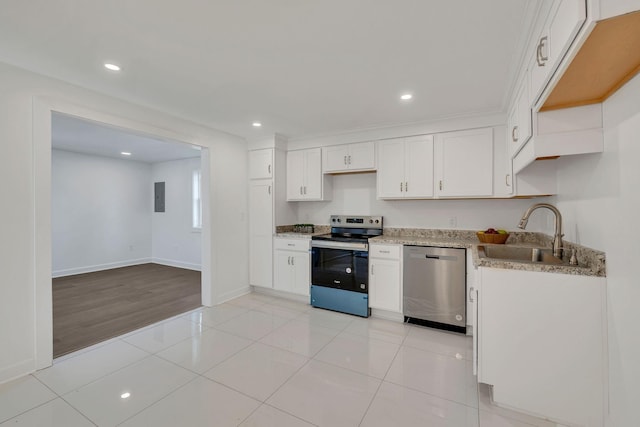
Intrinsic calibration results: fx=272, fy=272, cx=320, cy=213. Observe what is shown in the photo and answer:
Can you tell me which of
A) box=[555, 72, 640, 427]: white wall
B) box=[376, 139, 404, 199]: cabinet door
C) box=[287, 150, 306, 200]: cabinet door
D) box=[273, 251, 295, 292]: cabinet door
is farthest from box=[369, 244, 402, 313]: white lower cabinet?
box=[555, 72, 640, 427]: white wall

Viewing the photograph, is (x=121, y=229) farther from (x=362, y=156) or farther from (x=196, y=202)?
(x=362, y=156)

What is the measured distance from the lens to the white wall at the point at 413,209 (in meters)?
3.18

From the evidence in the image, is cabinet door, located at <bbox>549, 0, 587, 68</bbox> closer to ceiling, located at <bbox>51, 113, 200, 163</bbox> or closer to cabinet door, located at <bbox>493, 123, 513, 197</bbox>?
cabinet door, located at <bbox>493, 123, 513, 197</bbox>

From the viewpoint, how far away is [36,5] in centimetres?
148

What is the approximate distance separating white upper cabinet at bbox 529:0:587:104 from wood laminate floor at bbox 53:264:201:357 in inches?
162

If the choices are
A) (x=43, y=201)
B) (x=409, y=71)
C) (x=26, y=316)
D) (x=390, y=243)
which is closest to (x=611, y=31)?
(x=409, y=71)

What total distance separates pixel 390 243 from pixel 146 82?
2.91 m

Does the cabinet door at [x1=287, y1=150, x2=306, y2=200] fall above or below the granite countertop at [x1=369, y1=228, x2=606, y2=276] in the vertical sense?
above

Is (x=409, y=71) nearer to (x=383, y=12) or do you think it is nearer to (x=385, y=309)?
(x=383, y=12)

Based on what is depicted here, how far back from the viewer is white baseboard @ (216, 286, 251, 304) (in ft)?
12.5

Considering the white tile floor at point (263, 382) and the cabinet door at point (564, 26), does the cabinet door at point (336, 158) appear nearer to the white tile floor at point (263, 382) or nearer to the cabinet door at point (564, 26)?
the white tile floor at point (263, 382)

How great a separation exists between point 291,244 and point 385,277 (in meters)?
1.39

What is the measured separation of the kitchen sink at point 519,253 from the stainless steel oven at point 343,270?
4.20 feet

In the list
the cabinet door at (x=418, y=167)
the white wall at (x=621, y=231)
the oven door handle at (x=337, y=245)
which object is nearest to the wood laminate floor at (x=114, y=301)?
the oven door handle at (x=337, y=245)
